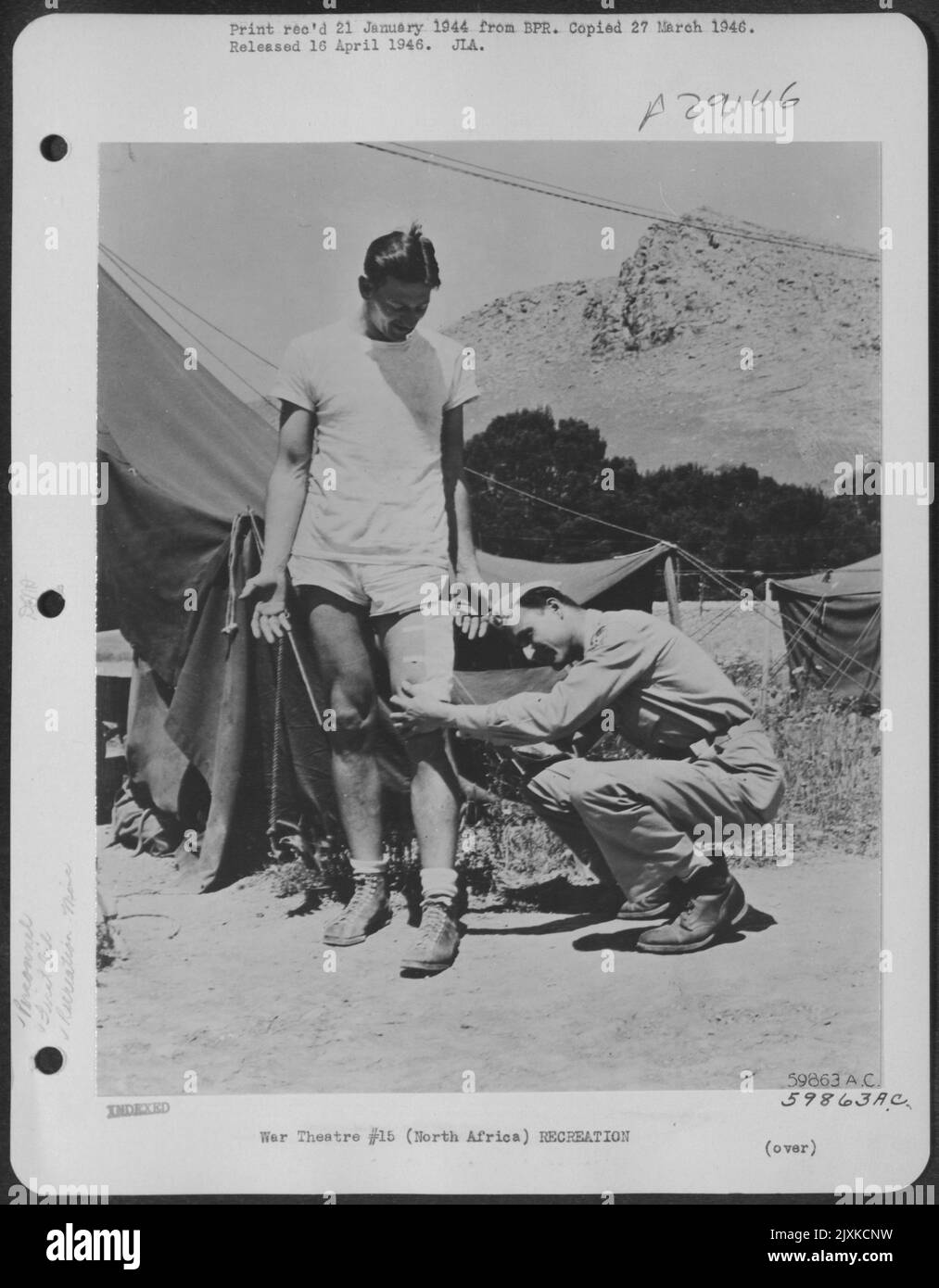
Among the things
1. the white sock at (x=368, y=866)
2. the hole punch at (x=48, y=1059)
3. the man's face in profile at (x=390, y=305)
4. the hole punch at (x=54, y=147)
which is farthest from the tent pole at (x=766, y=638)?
the hole punch at (x=54, y=147)

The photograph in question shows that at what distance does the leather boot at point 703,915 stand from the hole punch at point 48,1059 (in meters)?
1.65

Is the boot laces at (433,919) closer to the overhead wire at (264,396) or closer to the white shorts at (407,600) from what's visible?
the white shorts at (407,600)

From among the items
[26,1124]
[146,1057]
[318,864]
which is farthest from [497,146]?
[26,1124]

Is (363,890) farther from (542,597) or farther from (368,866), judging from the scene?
(542,597)

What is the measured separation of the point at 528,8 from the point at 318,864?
98.6 inches

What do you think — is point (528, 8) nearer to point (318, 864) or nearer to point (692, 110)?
point (692, 110)

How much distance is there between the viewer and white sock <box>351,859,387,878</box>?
2.97m

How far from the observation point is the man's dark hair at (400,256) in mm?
2979

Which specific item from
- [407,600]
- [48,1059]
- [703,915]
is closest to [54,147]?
[407,600]

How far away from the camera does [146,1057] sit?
2932 mm

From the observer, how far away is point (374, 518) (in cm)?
298

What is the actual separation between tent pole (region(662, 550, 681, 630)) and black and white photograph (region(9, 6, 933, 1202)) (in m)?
0.01

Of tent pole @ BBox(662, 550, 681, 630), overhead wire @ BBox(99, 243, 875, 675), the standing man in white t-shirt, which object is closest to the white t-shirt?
the standing man in white t-shirt

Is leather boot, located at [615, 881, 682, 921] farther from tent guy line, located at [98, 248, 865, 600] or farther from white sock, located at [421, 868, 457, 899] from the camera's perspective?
tent guy line, located at [98, 248, 865, 600]
